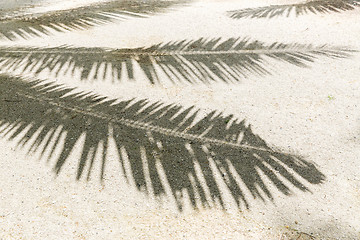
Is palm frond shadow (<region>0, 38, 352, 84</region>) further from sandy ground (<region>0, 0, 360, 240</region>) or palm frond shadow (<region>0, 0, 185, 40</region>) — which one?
palm frond shadow (<region>0, 0, 185, 40</region>)

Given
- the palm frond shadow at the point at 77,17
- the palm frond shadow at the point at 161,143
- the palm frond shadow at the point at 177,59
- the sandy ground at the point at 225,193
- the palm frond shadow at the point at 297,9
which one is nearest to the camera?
the sandy ground at the point at 225,193

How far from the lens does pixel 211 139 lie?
320 cm

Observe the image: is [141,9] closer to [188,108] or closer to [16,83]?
[16,83]

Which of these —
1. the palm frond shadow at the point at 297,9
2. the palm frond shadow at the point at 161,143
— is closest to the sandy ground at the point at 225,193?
the palm frond shadow at the point at 161,143

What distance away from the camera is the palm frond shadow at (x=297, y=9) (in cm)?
630

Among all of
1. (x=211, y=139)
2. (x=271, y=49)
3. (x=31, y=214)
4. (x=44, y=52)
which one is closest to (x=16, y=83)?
(x=44, y=52)

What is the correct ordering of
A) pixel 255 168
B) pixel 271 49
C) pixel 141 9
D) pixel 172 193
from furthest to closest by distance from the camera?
pixel 141 9, pixel 271 49, pixel 255 168, pixel 172 193

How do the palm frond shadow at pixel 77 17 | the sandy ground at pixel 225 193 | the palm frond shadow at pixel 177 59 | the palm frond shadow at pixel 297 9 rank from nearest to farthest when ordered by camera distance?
the sandy ground at pixel 225 193 < the palm frond shadow at pixel 177 59 < the palm frond shadow at pixel 77 17 < the palm frond shadow at pixel 297 9

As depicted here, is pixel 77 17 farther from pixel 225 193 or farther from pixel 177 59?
pixel 225 193

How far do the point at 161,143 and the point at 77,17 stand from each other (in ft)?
A: 14.2

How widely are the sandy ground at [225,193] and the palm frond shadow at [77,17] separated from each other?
5.87ft

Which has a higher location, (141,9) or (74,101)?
(141,9)

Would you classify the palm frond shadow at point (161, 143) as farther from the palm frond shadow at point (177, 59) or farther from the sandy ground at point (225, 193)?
the palm frond shadow at point (177, 59)

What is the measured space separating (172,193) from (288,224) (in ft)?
3.04
